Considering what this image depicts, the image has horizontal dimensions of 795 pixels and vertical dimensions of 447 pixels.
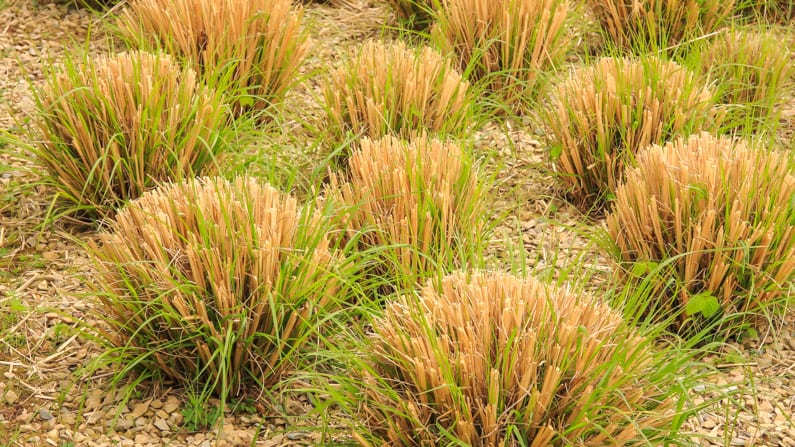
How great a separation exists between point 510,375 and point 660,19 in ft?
7.84

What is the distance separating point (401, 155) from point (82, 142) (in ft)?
3.41

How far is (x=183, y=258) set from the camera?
2496 mm

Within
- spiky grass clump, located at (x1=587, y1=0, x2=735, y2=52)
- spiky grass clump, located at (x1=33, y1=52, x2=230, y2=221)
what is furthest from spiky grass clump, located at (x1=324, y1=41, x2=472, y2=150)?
spiky grass clump, located at (x1=587, y1=0, x2=735, y2=52)

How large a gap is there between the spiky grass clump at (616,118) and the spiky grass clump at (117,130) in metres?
1.21

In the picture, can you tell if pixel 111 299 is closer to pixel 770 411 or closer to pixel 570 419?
pixel 570 419

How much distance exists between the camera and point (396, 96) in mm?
3420

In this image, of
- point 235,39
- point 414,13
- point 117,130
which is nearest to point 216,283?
point 117,130

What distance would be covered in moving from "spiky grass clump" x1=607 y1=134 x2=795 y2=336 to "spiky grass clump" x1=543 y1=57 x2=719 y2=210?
40 cm

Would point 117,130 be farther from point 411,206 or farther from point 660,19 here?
point 660,19

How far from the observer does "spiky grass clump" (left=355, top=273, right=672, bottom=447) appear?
6.82 feet

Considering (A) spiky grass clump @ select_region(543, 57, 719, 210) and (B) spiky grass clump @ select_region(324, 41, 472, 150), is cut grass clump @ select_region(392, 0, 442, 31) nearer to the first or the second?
(B) spiky grass clump @ select_region(324, 41, 472, 150)

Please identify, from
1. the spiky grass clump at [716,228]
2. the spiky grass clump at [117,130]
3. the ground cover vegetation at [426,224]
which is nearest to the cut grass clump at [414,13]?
the ground cover vegetation at [426,224]

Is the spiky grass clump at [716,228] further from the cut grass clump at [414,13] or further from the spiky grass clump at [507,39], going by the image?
the cut grass clump at [414,13]

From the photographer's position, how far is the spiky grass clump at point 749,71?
3664 millimetres
